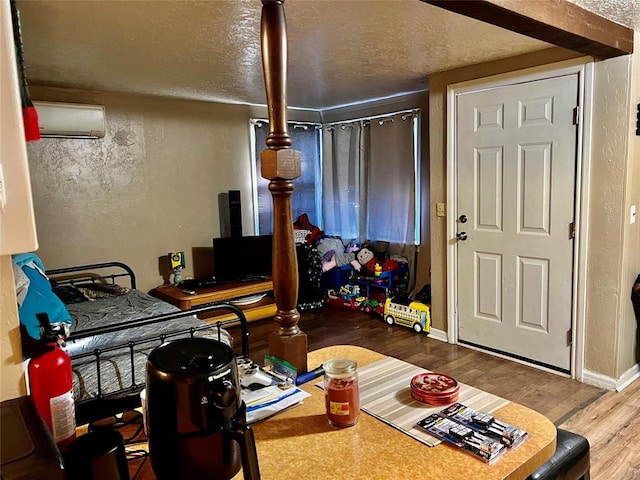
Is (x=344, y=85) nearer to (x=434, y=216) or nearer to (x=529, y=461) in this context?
(x=434, y=216)

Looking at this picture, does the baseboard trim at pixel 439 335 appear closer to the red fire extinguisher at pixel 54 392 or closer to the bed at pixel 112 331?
the bed at pixel 112 331

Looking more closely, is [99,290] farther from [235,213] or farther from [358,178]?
[358,178]

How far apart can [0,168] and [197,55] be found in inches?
98.5

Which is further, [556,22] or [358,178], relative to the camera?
[358,178]

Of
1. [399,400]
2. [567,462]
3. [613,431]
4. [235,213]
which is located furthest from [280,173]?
[235,213]

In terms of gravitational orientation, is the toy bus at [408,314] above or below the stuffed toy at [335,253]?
below

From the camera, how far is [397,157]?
4.97 metres

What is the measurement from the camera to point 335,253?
539cm

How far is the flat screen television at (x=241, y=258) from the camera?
189 inches

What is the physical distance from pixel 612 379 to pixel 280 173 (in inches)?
113

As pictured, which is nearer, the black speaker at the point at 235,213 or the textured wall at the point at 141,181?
the textured wall at the point at 141,181

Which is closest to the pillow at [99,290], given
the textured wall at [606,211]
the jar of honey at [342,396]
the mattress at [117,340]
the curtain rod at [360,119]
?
the mattress at [117,340]

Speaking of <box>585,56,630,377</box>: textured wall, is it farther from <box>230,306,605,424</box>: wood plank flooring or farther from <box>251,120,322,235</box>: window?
<box>251,120,322,235</box>: window

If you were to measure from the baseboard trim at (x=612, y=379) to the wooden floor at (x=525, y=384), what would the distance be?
1.8 inches
